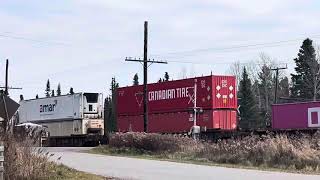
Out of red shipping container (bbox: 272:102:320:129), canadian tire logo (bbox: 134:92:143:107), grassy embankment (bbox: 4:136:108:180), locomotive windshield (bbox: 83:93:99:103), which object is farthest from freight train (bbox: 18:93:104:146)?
grassy embankment (bbox: 4:136:108:180)

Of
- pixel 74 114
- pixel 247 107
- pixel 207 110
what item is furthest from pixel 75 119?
pixel 247 107

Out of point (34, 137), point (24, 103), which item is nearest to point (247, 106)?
point (24, 103)

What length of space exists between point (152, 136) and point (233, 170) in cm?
1279

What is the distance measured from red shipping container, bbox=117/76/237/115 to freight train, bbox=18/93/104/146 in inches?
140

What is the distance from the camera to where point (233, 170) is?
63.3ft

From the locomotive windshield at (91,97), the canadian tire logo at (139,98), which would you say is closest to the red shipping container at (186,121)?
the canadian tire logo at (139,98)

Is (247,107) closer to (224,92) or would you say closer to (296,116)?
(224,92)

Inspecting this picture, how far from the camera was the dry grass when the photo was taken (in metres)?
21.9

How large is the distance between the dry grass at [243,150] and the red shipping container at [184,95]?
26.9 feet

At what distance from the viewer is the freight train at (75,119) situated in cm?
4962

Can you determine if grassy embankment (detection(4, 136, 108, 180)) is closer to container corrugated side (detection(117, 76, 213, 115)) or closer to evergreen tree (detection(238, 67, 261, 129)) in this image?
container corrugated side (detection(117, 76, 213, 115))

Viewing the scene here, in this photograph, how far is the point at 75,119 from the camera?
50.3 meters

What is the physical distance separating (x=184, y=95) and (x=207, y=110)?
9.18 ft

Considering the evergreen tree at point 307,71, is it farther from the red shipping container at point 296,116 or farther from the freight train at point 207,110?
the red shipping container at point 296,116
